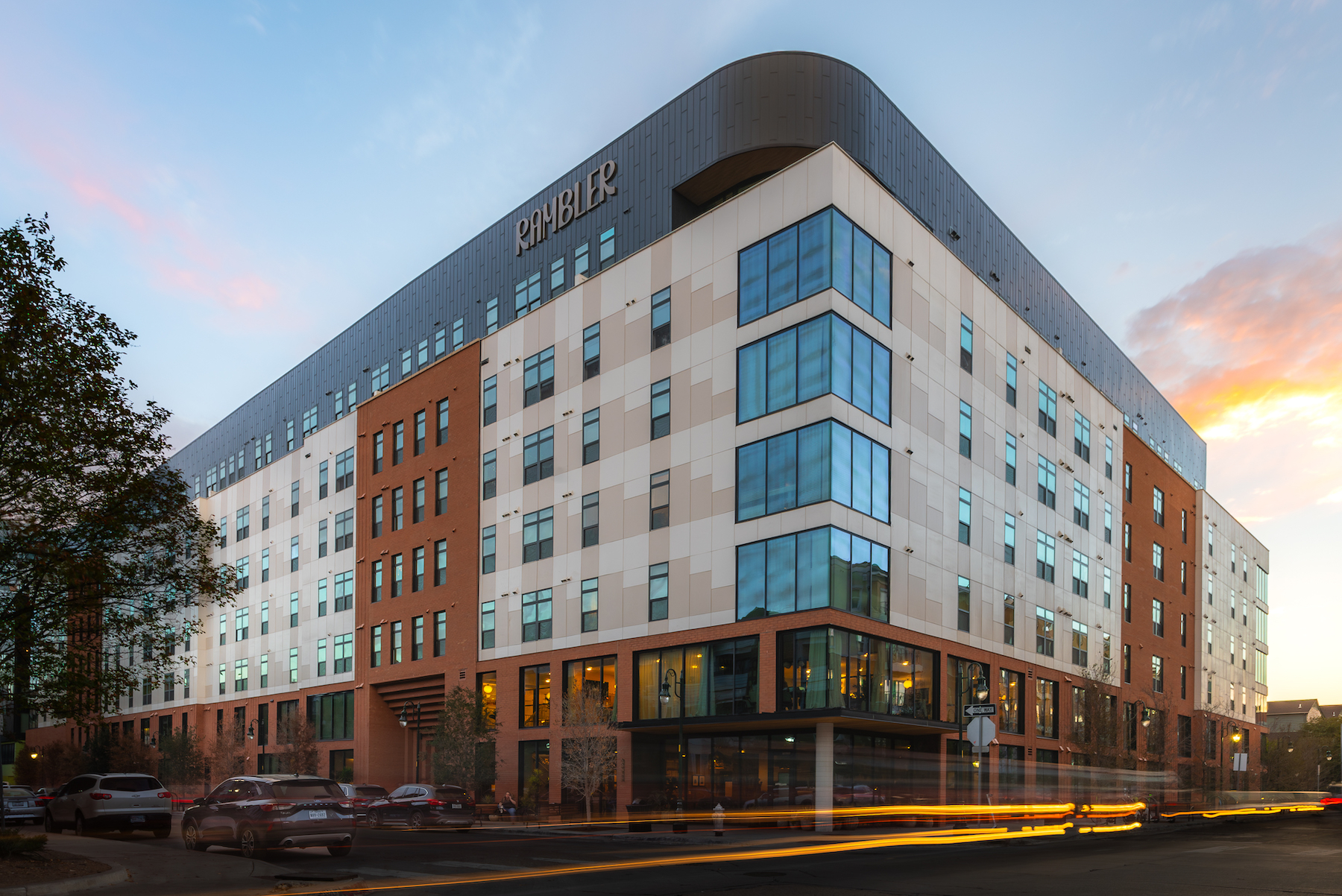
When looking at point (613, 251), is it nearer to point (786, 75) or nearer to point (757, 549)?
point (786, 75)

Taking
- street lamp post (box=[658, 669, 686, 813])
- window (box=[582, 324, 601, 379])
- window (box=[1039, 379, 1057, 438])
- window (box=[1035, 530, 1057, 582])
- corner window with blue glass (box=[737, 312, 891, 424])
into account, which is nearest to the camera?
corner window with blue glass (box=[737, 312, 891, 424])

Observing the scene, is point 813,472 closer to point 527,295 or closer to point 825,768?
point 825,768

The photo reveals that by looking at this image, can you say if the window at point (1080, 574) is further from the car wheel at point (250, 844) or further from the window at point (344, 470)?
the car wheel at point (250, 844)

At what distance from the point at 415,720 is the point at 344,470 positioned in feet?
57.1

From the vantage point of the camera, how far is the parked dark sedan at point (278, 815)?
22.5 metres

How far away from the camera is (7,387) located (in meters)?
19.2

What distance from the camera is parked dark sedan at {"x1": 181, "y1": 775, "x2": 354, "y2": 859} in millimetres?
22547

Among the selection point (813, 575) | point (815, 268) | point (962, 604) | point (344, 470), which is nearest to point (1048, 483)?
point (962, 604)

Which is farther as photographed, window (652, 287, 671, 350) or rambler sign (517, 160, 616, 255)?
rambler sign (517, 160, 616, 255)

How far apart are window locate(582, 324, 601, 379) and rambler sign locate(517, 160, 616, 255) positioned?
648 centimetres

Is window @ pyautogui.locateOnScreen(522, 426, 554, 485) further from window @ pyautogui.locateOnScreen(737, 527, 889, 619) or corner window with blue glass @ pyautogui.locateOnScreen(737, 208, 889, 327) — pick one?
window @ pyautogui.locateOnScreen(737, 527, 889, 619)

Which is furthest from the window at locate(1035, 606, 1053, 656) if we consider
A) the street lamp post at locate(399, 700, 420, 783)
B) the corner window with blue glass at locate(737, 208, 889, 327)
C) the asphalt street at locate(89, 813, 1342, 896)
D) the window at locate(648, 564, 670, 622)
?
the street lamp post at locate(399, 700, 420, 783)

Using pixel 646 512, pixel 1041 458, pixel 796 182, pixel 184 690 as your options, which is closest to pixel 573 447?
pixel 646 512

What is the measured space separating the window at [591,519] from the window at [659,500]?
11.3 ft
